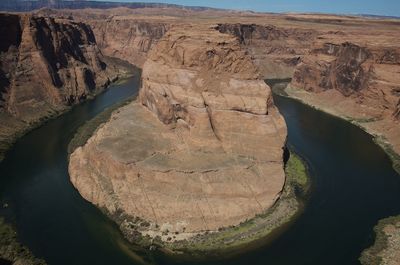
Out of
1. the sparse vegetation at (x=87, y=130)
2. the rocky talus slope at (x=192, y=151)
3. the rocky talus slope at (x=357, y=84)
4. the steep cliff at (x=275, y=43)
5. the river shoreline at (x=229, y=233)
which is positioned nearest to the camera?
the river shoreline at (x=229, y=233)

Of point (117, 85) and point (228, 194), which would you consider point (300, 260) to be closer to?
point (228, 194)

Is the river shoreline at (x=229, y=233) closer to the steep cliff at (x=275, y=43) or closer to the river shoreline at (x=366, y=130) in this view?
the river shoreline at (x=366, y=130)

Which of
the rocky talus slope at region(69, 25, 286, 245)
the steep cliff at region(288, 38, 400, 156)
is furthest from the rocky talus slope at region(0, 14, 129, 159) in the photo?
the steep cliff at region(288, 38, 400, 156)

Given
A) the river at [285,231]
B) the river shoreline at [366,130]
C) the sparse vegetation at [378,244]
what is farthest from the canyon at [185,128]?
the sparse vegetation at [378,244]

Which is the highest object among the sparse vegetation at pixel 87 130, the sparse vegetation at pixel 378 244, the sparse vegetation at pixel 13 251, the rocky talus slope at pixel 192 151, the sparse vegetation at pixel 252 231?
the rocky talus slope at pixel 192 151

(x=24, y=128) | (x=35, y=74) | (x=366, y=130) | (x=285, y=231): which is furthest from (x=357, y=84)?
(x=35, y=74)

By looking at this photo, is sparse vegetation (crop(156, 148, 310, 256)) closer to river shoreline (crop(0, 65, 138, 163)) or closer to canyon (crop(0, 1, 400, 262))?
canyon (crop(0, 1, 400, 262))
